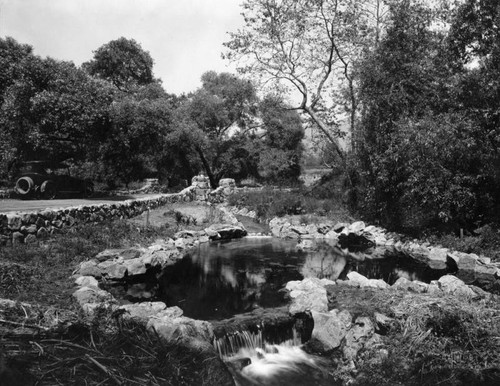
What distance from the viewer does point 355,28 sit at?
75.9 ft

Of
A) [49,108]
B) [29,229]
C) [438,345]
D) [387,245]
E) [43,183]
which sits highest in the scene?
[49,108]

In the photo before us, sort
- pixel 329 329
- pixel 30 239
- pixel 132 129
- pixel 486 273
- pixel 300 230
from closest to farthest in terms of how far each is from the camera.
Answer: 1. pixel 329 329
2. pixel 30 239
3. pixel 486 273
4. pixel 300 230
5. pixel 132 129

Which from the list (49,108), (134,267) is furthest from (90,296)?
(49,108)

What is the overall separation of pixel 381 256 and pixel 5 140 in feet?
65.9

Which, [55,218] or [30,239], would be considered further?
[55,218]

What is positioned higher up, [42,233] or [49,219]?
[49,219]

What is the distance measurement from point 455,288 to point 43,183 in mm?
18387

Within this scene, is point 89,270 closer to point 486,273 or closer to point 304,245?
point 304,245

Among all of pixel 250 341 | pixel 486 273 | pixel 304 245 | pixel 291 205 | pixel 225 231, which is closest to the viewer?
pixel 250 341

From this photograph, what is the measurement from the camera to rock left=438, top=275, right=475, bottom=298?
842cm

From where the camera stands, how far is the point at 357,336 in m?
6.79

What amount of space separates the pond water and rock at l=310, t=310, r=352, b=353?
1.90 meters

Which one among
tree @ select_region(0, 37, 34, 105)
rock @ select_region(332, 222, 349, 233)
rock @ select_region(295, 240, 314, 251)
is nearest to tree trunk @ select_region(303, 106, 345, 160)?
rock @ select_region(332, 222, 349, 233)

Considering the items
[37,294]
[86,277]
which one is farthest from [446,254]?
[37,294]
